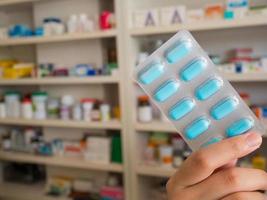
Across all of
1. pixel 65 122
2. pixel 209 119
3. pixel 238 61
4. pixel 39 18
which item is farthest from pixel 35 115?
pixel 209 119

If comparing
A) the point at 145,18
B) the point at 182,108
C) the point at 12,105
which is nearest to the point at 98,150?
the point at 12,105

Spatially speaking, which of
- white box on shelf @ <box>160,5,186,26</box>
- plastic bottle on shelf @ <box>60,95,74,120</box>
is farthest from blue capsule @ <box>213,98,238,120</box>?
plastic bottle on shelf @ <box>60,95,74,120</box>

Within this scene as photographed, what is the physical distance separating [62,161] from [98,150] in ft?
0.68

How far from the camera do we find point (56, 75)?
1558mm

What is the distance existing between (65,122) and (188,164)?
3.97 ft

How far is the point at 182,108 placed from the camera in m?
0.41

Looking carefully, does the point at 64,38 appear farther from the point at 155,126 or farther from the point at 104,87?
the point at 155,126

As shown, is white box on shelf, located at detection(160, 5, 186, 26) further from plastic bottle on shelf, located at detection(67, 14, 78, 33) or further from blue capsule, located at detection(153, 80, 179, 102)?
blue capsule, located at detection(153, 80, 179, 102)

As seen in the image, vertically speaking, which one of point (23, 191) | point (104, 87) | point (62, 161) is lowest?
point (23, 191)

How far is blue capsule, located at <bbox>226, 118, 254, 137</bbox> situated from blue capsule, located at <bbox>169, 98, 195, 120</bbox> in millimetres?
54

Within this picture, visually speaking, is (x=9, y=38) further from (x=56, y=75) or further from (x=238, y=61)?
(x=238, y=61)

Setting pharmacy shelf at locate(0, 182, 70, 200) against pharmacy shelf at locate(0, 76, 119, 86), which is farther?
pharmacy shelf at locate(0, 182, 70, 200)

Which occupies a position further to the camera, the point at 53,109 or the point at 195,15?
the point at 53,109

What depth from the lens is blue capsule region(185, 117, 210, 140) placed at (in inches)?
15.8
